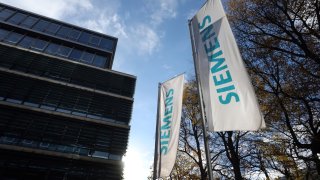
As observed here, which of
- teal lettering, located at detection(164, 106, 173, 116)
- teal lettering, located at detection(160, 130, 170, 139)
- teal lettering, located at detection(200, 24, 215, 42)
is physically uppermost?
teal lettering, located at detection(200, 24, 215, 42)

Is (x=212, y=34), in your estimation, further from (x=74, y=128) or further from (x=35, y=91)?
(x=35, y=91)

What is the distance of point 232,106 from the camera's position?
456 cm

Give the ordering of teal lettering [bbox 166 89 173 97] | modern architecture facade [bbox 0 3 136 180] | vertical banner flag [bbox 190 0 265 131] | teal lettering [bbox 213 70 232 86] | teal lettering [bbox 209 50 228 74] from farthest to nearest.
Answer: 1. modern architecture facade [bbox 0 3 136 180]
2. teal lettering [bbox 166 89 173 97]
3. teal lettering [bbox 209 50 228 74]
4. teal lettering [bbox 213 70 232 86]
5. vertical banner flag [bbox 190 0 265 131]

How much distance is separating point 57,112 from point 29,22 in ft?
39.8

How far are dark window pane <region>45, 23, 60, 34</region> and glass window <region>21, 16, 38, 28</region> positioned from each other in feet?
4.52

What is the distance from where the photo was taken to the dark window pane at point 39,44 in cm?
1895

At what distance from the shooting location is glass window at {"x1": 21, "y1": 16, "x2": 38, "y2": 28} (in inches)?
831

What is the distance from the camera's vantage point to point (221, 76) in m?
5.04

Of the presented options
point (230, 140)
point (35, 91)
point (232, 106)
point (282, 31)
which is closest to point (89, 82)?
point (35, 91)

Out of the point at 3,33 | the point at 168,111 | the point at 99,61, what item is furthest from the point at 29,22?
the point at 168,111

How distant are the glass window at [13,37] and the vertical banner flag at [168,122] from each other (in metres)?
15.9

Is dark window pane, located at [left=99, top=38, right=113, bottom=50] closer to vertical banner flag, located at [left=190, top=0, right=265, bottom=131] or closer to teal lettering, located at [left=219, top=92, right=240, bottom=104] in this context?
vertical banner flag, located at [left=190, top=0, right=265, bottom=131]

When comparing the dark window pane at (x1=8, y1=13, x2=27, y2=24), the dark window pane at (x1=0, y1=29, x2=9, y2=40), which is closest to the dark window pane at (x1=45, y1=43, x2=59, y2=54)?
the dark window pane at (x1=0, y1=29, x2=9, y2=40)

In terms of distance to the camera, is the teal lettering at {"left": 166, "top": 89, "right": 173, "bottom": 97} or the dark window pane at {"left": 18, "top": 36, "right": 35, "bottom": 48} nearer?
the teal lettering at {"left": 166, "top": 89, "right": 173, "bottom": 97}
